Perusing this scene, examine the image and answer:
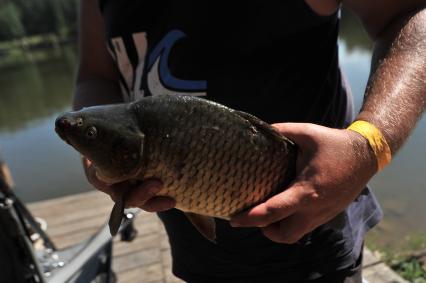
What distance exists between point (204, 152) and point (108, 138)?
0.21 metres

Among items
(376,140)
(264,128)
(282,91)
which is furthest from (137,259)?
(376,140)

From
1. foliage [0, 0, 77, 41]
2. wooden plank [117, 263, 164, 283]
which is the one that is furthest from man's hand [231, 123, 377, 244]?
foliage [0, 0, 77, 41]

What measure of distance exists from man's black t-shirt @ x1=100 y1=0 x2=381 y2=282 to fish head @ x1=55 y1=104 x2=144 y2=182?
1.37ft

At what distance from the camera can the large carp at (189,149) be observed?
39.6 inches

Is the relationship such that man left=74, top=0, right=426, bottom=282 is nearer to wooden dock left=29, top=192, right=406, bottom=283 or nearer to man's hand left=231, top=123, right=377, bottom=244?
man's hand left=231, top=123, right=377, bottom=244

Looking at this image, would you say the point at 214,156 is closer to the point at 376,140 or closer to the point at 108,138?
the point at 108,138

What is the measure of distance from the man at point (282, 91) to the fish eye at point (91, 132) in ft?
0.42

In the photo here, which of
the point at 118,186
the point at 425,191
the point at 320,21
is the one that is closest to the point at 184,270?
the point at 118,186

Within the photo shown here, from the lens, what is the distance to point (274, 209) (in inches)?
37.1

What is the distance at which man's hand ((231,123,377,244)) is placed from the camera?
0.92m

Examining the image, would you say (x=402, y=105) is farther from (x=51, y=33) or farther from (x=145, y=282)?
(x=51, y=33)

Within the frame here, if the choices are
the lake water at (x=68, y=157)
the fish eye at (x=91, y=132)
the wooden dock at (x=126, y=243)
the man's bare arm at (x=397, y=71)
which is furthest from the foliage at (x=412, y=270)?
the fish eye at (x=91, y=132)

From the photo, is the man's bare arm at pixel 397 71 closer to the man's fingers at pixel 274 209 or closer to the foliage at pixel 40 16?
the man's fingers at pixel 274 209

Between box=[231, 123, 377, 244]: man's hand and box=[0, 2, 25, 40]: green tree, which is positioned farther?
box=[0, 2, 25, 40]: green tree
